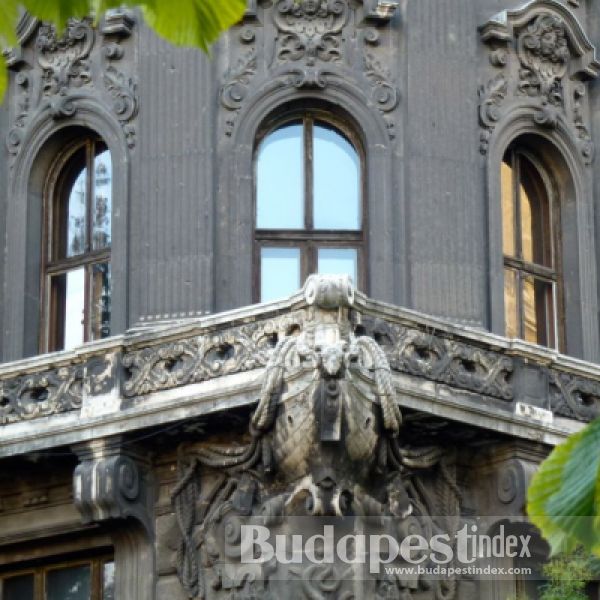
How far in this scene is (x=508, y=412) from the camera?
19047mm

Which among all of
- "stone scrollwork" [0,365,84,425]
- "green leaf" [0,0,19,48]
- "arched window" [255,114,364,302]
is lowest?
"green leaf" [0,0,19,48]

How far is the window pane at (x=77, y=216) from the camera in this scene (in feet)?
69.9

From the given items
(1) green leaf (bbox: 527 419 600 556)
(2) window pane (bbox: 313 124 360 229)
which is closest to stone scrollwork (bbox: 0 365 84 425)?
(2) window pane (bbox: 313 124 360 229)

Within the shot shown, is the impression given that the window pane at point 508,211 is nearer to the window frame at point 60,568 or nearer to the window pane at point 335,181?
the window pane at point 335,181

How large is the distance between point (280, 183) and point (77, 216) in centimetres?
259

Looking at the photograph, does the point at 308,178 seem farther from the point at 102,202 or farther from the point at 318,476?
the point at 318,476

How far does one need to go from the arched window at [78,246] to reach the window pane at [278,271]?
183 cm

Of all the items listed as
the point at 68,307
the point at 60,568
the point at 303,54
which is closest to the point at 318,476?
the point at 60,568

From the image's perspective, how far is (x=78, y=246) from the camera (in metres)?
21.3

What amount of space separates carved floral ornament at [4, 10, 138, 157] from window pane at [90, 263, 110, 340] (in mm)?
1510

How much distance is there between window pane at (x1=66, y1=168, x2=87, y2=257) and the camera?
2130 cm

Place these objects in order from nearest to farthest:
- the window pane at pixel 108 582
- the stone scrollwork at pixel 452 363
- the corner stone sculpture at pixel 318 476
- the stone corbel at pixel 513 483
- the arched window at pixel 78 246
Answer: the corner stone sculpture at pixel 318 476, the stone scrollwork at pixel 452 363, the stone corbel at pixel 513 483, the window pane at pixel 108 582, the arched window at pixel 78 246

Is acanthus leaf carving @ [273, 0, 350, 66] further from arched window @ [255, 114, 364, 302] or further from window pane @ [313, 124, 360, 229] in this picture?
window pane @ [313, 124, 360, 229]

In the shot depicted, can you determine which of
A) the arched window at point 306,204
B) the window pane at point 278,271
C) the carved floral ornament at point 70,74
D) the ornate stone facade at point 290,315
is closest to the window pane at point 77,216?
the ornate stone facade at point 290,315
